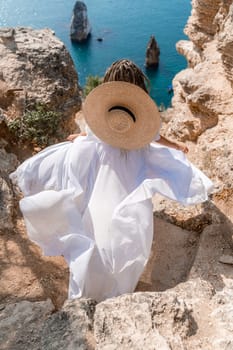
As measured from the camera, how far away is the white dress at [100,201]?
2.79m

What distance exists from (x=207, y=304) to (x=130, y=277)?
88 centimetres

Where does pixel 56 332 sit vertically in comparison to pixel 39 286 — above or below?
above

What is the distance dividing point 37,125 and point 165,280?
307cm

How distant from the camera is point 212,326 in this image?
6.28ft

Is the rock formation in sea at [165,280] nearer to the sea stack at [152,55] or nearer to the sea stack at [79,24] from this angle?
the sea stack at [152,55]

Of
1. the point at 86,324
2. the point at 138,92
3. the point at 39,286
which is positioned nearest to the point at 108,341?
the point at 86,324

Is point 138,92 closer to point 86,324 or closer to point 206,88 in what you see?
point 86,324

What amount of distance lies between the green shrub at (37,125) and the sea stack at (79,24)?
49.1 meters

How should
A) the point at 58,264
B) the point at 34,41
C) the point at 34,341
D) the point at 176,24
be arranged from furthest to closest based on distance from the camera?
the point at 176,24
the point at 34,41
the point at 58,264
the point at 34,341

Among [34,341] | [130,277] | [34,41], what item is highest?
[34,41]

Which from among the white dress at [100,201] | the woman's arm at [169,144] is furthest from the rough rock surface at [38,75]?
the woman's arm at [169,144]

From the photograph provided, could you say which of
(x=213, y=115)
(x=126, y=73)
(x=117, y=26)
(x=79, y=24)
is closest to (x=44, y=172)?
(x=126, y=73)

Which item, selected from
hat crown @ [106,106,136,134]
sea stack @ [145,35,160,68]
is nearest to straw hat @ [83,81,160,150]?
hat crown @ [106,106,136,134]

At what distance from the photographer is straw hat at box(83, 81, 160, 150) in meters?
2.84
